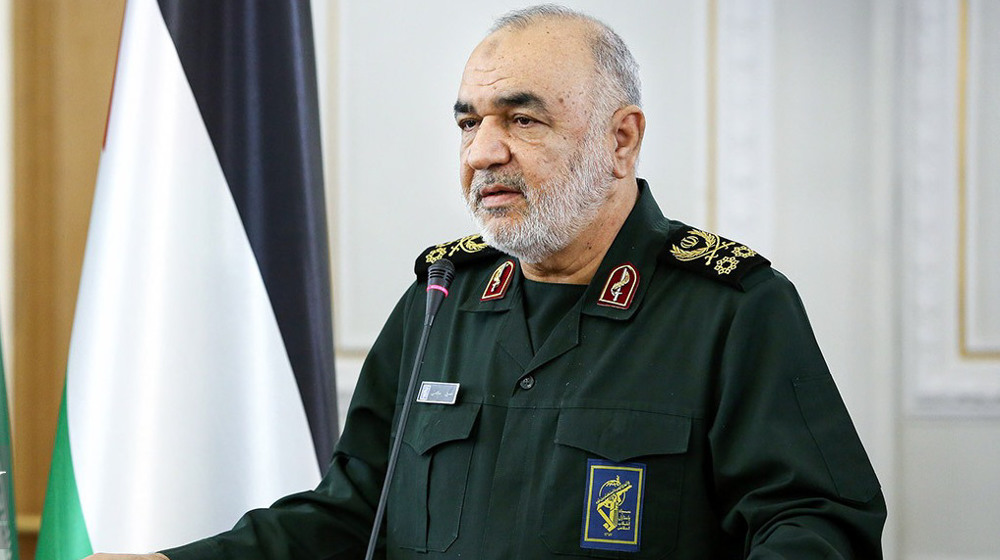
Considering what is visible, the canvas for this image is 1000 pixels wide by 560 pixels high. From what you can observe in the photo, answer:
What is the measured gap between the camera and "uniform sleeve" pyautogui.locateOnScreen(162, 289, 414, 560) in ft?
4.94

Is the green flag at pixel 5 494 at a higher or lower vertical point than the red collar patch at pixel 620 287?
lower

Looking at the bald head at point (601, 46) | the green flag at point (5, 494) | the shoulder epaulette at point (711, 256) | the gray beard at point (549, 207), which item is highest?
the bald head at point (601, 46)

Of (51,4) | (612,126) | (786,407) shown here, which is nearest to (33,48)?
(51,4)

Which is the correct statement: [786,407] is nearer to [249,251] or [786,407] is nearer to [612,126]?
[612,126]

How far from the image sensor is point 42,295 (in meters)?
2.40

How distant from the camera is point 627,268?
1538 mm

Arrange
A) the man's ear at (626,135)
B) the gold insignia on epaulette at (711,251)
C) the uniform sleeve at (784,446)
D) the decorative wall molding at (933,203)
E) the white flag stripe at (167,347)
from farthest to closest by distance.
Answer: the decorative wall molding at (933,203) < the white flag stripe at (167,347) < the man's ear at (626,135) < the gold insignia on epaulette at (711,251) < the uniform sleeve at (784,446)

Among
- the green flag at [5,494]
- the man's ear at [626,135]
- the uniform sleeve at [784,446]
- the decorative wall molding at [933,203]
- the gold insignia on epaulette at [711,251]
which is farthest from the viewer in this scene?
the decorative wall molding at [933,203]

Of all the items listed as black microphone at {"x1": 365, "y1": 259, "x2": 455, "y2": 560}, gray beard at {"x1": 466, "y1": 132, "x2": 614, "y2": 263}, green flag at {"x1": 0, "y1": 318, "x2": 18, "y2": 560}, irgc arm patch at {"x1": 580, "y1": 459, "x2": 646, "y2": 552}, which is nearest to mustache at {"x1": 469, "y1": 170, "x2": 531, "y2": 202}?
gray beard at {"x1": 466, "y1": 132, "x2": 614, "y2": 263}

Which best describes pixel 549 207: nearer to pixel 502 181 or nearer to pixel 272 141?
pixel 502 181

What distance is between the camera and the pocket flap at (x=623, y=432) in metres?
1.37

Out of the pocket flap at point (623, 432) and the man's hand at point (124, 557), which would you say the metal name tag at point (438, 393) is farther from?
the man's hand at point (124, 557)

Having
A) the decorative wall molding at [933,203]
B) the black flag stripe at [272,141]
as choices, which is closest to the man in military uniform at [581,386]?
the black flag stripe at [272,141]

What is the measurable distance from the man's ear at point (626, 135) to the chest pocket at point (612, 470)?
391 millimetres
